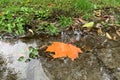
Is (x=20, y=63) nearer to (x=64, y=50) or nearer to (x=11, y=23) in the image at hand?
(x=64, y=50)

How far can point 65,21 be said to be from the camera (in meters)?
3.92

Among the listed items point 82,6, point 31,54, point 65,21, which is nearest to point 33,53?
point 31,54

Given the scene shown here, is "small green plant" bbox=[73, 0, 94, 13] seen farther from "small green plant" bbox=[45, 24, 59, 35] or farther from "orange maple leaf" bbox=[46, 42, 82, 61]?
"orange maple leaf" bbox=[46, 42, 82, 61]

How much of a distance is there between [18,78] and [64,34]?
1168 millimetres

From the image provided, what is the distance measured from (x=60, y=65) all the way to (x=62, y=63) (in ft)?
0.14

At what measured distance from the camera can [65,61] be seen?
10.2 feet

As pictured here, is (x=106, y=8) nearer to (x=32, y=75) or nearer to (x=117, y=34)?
(x=117, y=34)

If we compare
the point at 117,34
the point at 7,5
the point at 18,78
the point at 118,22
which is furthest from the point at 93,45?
the point at 7,5

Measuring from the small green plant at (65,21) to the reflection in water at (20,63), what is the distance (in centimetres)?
63

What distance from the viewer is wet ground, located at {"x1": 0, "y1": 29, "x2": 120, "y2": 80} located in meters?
2.86

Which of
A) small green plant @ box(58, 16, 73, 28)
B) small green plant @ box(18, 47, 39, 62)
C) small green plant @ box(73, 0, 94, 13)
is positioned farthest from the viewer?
small green plant @ box(73, 0, 94, 13)

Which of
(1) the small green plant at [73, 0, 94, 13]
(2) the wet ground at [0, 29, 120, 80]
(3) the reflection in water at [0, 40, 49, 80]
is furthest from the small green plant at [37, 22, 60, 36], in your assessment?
(1) the small green plant at [73, 0, 94, 13]

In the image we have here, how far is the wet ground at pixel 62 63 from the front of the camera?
286cm

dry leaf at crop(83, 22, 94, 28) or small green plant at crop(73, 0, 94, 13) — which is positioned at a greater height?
small green plant at crop(73, 0, 94, 13)
